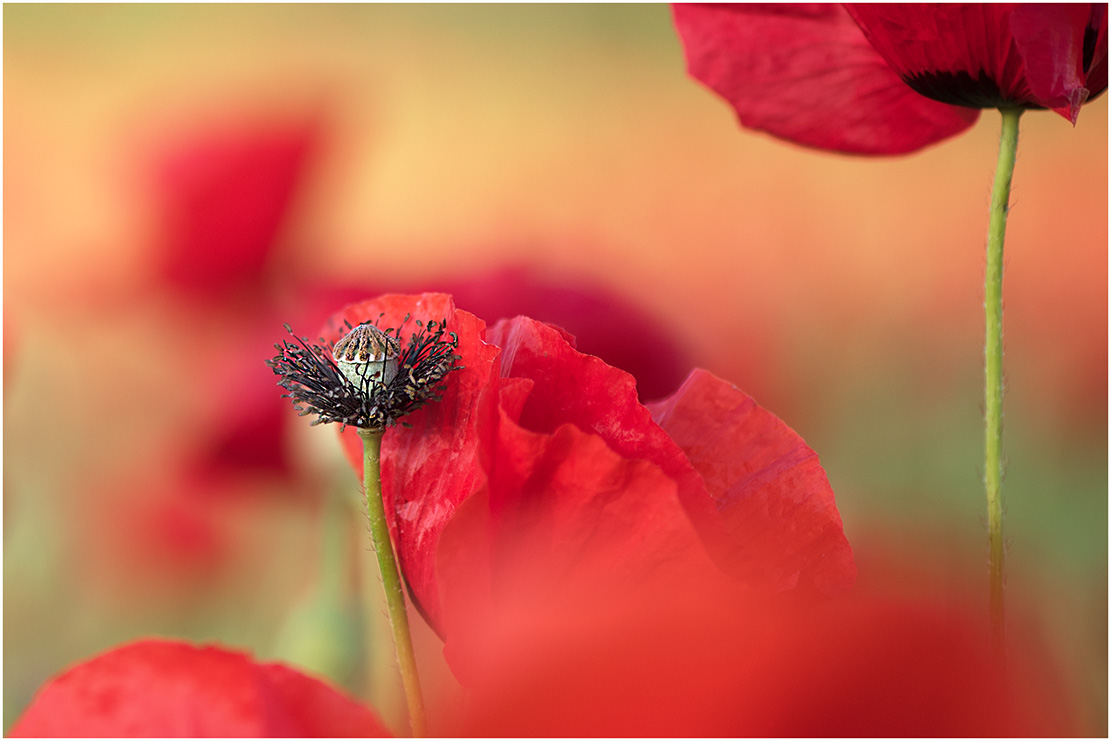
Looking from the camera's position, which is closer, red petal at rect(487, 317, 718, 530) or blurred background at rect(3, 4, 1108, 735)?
red petal at rect(487, 317, 718, 530)

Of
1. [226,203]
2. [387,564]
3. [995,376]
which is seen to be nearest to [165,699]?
[387,564]

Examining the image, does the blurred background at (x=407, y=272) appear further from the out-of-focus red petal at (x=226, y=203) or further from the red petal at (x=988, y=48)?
the red petal at (x=988, y=48)

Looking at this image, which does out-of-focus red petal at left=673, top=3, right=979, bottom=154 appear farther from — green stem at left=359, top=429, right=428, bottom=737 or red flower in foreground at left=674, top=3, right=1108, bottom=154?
green stem at left=359, top=429, right=428, bottom=737

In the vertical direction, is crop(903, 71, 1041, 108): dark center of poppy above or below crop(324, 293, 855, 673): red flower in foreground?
above

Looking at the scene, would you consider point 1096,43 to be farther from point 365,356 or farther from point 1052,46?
point 365,356

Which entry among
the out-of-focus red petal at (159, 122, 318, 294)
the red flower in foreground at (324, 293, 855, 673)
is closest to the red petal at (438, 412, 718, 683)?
the red flower in foreground at (324, 293, 855, 673)

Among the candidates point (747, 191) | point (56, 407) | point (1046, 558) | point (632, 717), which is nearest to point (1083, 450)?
point (1046, 558)

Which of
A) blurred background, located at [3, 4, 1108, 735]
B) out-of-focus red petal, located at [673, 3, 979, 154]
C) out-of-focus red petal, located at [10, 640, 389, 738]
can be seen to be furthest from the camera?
blurred background, located at [3, 4, 1108, 735]
